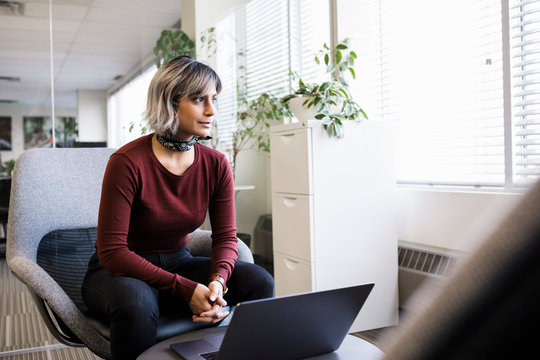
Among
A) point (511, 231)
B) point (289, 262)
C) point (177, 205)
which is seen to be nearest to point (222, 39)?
point (289, 262)

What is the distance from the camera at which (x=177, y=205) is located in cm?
163

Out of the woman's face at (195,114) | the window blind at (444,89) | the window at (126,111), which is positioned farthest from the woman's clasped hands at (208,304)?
the window at (126,111)

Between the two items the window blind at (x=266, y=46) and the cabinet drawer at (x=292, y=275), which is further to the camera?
the window blind at (x=266, y=46)

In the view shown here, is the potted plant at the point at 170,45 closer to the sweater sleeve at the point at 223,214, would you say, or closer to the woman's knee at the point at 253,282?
the sweater sleeve at the point at 223,214

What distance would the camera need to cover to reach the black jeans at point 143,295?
133cm

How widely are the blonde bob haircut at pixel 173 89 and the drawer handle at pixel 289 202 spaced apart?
105 centimetres

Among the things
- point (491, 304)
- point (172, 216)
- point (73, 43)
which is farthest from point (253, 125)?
point (491, 304)

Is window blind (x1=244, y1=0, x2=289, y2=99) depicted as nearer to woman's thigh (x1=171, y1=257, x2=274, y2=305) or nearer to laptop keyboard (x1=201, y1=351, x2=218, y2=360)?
woman's thigh (x1=171, y1=257, x2=274, y2=305)

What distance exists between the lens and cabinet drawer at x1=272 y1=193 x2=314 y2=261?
2.51 metres

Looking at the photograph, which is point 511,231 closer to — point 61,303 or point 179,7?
point 61,303

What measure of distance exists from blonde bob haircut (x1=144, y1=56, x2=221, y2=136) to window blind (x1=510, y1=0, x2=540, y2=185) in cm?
134

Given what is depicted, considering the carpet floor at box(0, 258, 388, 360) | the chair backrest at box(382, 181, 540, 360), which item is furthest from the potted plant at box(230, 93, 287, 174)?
the chair backrest at box(382, 181, 540, 360)

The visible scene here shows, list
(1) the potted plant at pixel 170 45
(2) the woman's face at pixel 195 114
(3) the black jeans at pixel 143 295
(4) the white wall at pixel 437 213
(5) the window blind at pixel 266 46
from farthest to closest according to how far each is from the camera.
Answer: (5) the window blind at pixel 266 46, (1) the potted plant at pixel 170 45, (4) the white wall at pixel 437 213, (2) the woman's face at pixel 195 114, (3) the black jeans at pixel 143 295

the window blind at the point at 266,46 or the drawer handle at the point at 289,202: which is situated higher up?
the window blind at the point at 266,46
